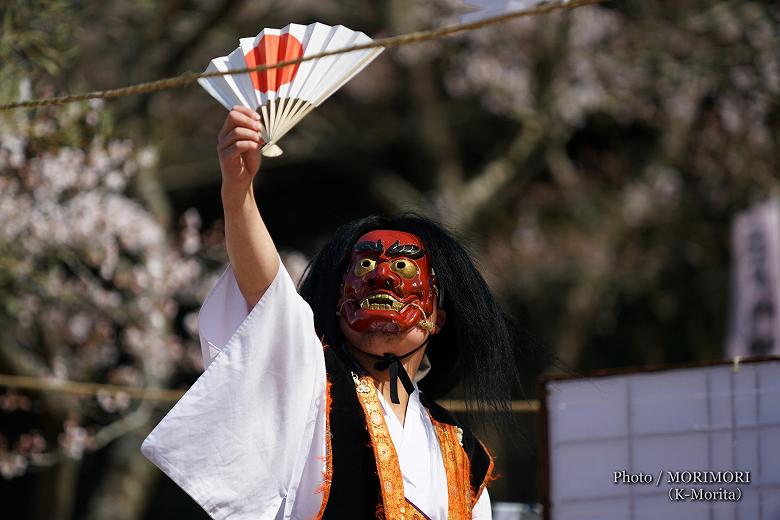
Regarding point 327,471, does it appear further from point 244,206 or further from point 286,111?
point 286,111

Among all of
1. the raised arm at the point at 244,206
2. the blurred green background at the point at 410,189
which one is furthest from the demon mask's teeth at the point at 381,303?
the blurred green background at the point at 410,189

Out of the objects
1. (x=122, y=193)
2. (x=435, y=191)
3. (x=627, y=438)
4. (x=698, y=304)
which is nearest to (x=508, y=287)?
(x=435, y=191)

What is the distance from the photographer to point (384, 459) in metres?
2.67

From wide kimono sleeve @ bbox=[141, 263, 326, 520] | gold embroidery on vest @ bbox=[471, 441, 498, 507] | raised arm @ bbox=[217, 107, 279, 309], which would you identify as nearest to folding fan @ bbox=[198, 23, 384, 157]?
raised arm @ bbox=[217, 107, 279, 309]

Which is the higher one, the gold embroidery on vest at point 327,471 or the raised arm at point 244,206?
the raised arm at point 244,206

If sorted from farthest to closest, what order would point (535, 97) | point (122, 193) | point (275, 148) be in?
point (535, 97) < point (122, 193) < point (275, 148)

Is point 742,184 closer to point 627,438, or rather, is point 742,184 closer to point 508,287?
point 508,287

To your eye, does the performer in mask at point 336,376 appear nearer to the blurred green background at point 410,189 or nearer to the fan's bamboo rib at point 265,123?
the fan's bamboo rib at point 265,123

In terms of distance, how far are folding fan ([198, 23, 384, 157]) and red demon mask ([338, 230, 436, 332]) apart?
436 mm

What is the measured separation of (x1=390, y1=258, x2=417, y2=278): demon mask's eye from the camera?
2848 millimetres

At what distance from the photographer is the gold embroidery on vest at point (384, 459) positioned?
2635 millimetres

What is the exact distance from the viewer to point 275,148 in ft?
8.13

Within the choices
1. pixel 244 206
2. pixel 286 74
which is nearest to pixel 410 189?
pixel 286 74

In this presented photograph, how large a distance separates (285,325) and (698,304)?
7.72m
